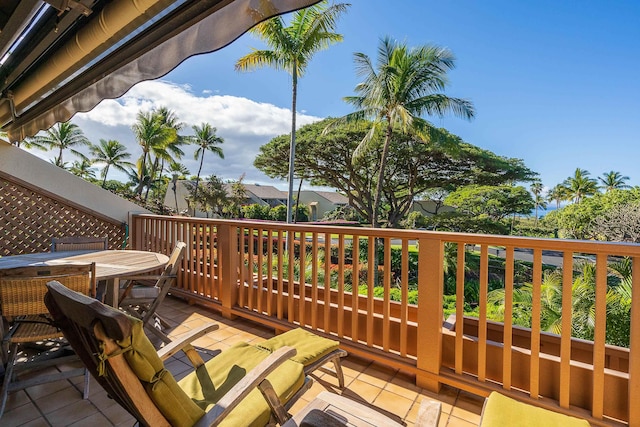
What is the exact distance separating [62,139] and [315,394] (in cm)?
3373

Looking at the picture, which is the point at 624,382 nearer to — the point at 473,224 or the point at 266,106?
the point at 473,224

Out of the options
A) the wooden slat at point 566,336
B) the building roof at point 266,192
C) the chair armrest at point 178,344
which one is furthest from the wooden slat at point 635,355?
the building roof at point 266,192

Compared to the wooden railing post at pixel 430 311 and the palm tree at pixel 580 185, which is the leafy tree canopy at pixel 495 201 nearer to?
the wooden railing post at pixel 430 311

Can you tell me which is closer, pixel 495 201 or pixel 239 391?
pixel 239 391

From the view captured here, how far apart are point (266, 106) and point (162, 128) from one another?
779 cm

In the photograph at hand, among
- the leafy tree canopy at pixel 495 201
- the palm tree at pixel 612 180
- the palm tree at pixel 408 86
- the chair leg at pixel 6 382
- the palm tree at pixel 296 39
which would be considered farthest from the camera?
the palm tree at pixel 612 180

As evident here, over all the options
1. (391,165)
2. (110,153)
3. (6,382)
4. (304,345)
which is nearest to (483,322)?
(304,345)

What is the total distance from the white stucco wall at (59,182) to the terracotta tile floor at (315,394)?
3495 millimetres

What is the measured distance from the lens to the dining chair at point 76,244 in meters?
3.45

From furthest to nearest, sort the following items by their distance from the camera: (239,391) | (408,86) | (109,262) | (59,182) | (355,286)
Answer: (408,86) → (59,182) → (109,262) → (355,286) → (239,391)

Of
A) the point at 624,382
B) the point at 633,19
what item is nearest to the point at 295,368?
the point at 624,382

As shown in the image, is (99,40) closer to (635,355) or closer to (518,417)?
(518,417)

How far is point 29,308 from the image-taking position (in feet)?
6.29

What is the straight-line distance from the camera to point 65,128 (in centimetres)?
2641
